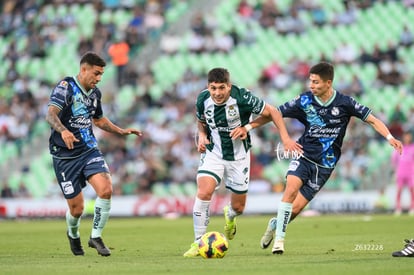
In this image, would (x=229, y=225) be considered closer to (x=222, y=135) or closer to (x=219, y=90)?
(x=222, y=135)

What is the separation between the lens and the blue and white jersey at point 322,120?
42.7ft

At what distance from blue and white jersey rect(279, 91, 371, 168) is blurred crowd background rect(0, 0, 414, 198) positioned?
50.5 feet

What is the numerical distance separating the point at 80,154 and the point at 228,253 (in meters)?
2.58

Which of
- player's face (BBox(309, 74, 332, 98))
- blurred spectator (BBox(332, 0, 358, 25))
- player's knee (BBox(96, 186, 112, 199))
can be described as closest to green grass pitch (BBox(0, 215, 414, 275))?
player's knee (BBox(96, 186, 112, 199))

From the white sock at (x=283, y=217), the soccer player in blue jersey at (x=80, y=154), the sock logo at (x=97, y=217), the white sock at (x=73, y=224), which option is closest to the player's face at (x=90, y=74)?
the soccer player in blue jersey at (x=80, y=154)

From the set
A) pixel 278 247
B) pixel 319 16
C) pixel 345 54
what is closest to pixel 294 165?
pixel 278 247

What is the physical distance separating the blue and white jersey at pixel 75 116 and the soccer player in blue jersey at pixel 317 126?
241 centimetres

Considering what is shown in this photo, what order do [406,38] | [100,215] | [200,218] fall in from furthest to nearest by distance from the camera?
[406,38], [100,215], [200,218]

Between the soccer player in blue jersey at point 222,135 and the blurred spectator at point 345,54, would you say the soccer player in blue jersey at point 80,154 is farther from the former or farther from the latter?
the blurred spectator at point 345,54

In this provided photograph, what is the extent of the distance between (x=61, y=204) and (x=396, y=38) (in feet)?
45.3

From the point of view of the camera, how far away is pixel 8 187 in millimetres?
30625

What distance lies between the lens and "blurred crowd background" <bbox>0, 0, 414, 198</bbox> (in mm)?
29500

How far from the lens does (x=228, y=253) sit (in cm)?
1290

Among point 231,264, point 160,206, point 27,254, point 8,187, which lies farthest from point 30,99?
point 231,264
